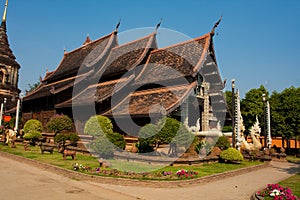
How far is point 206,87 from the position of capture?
2178 centimetres

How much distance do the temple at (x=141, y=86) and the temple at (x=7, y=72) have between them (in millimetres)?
18698

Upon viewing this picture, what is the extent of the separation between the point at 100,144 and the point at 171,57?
39.0 ft

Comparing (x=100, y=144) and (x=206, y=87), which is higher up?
(x=206, y=87)

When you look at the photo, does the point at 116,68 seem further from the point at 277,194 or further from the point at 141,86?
the point at 277,194

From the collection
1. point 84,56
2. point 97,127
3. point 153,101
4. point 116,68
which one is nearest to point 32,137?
point 97,127

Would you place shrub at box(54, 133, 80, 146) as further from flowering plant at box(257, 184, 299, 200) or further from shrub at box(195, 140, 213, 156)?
flowering plant at box(257, 184, 299, 200)

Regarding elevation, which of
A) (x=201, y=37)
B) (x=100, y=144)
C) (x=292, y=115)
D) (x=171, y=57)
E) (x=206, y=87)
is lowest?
(x=100, y=144)

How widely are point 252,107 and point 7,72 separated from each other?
41.2 m

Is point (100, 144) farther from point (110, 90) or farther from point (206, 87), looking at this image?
point (206, 87)

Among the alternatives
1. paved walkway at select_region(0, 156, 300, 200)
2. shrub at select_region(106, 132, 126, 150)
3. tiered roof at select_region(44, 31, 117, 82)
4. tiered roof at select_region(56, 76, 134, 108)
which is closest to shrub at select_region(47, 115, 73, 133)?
tiered roof at select_region(56, 76, 134, 108)

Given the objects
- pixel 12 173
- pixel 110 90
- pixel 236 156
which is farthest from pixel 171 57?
pixel 12 173

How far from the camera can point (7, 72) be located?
43.8 meters

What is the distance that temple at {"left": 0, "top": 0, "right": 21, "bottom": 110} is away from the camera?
43094 millimetres

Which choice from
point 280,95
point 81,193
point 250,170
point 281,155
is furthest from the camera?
point 280,95
